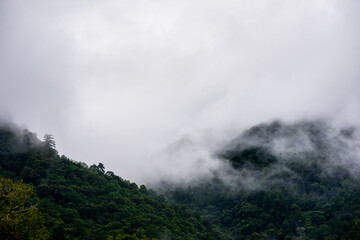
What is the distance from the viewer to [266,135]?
18512cm

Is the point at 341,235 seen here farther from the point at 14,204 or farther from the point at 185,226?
the point at 14,204

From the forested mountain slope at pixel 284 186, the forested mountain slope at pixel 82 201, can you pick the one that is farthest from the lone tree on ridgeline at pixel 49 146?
the forested mountain slope at pixel 284 186

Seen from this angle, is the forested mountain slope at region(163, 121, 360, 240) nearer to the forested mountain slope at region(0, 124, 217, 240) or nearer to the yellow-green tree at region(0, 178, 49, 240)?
the forested mountain slope at region(0, 124, 217, 240)

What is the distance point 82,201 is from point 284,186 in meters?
80.3

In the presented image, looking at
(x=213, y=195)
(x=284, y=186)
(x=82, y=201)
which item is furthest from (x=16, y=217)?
(x=213, y=195)

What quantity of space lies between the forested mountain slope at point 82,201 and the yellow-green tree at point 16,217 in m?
22.5

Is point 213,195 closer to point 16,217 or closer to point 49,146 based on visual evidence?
point 49,146

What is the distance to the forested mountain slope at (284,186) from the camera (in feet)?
354

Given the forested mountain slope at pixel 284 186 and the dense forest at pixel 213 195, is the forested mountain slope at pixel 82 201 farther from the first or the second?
the forested mountain slope at pixel 284 186

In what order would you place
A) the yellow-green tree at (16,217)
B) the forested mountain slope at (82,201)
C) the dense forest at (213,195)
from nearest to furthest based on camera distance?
the yellow-green tree at (16,217), the dense forest at (213,195), the forested mountain slope at (82,201)

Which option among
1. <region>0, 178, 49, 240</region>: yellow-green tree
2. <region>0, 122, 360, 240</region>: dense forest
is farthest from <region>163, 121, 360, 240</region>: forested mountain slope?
<region>0, 178, 49, 240</region>: yellow-green tree

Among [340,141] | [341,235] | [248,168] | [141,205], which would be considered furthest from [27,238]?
[340,141]

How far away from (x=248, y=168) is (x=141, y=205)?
265 feet

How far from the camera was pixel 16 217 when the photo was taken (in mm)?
34812
